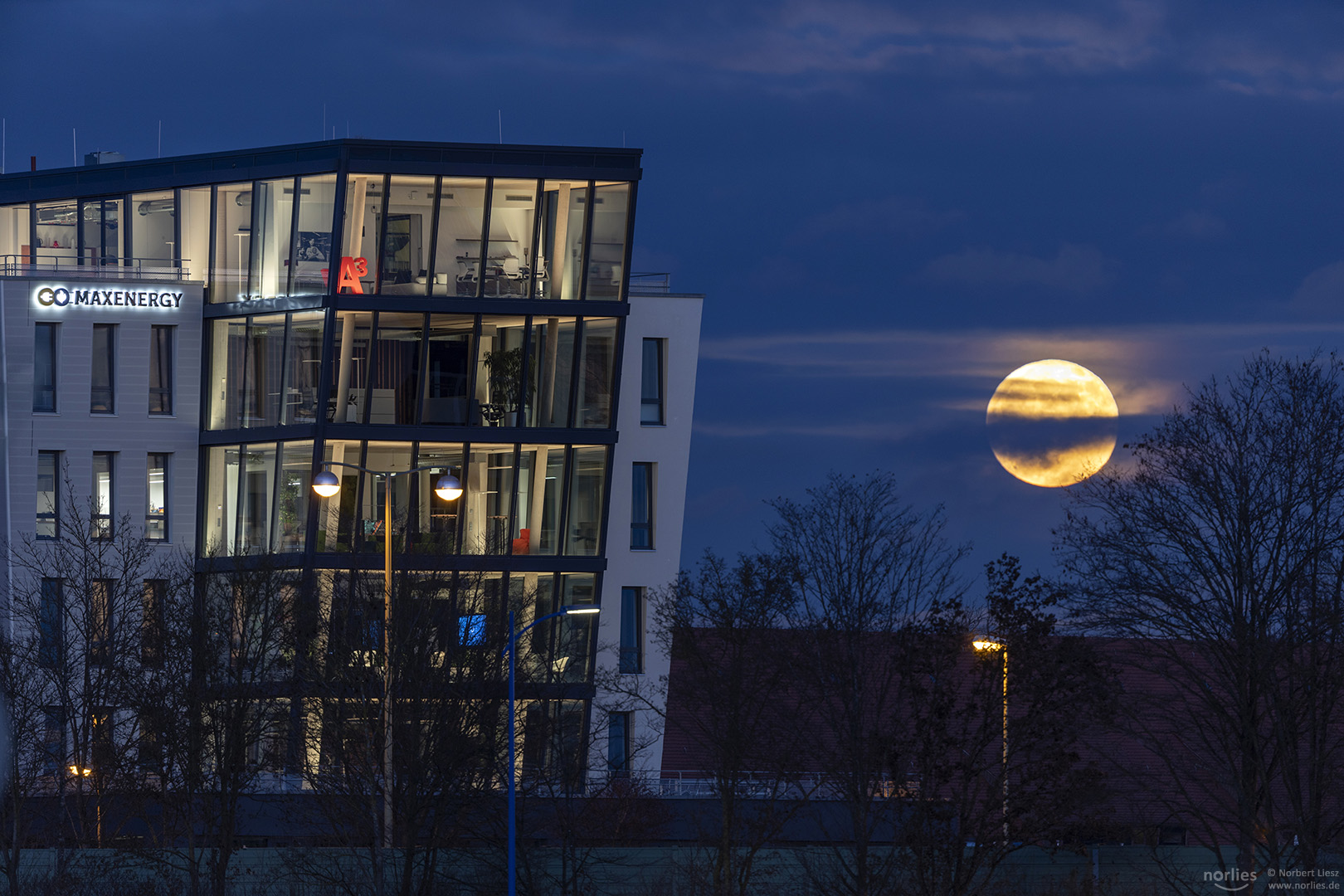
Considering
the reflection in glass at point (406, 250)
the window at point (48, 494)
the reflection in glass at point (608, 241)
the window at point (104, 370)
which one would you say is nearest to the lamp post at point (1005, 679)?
the reflection in glass at point (608, 241)

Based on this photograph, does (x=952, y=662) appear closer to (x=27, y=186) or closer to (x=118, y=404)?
(x=118, y=404)

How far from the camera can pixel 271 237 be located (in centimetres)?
5191

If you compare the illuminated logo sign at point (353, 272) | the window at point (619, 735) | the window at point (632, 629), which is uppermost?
the illuminated logo sign at point (353, 272)

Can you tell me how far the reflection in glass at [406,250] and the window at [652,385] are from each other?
7.82 meters

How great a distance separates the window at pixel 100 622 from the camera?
46.1m


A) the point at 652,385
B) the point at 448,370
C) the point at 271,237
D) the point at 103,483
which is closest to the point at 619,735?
the point at 652,385

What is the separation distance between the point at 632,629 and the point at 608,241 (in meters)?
11.8

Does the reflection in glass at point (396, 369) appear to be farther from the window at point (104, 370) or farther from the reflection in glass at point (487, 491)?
the window at point (104, 370)

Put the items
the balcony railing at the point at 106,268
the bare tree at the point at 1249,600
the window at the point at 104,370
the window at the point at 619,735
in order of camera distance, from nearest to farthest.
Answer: the bare tree at the point at 1249,600
the window at the point at 104,370
the balcony railing at the point at 106,268
the window at the point at 619,735

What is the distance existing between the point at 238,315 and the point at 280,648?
36.9 ft

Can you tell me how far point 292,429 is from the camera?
51.1 metres

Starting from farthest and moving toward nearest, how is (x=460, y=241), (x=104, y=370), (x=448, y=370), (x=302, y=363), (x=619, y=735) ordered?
(x=619, y=735) < (x=104, y=370) < (x=448, y=370) < (x=302, y=363) < (x=460, y=241)

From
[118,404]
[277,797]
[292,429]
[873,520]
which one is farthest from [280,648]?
[873,520]

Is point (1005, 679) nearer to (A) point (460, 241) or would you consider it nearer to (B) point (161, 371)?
(A) point (460, 241)
